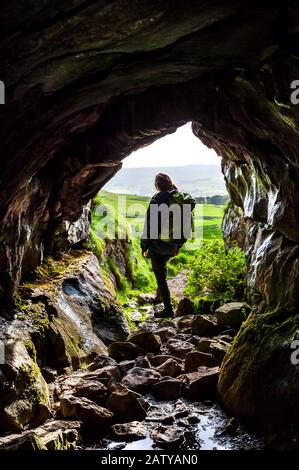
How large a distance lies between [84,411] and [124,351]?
269 centimetres

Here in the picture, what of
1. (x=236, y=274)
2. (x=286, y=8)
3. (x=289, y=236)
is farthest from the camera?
(x=236, y=274)

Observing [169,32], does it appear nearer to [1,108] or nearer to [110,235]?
[1,108]

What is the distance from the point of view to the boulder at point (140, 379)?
20.2 feet

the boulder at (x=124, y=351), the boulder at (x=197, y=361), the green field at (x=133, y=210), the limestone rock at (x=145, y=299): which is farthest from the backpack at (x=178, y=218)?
the green field at (x=133, y=210)

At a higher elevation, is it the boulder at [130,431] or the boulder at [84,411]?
the boulder at [84,411]

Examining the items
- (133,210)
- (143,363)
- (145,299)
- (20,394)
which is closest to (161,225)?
(143,363)

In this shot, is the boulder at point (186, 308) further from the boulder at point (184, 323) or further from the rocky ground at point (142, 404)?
the rocky ground at point (142, 404)

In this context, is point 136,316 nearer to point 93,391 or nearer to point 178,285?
point 93,391

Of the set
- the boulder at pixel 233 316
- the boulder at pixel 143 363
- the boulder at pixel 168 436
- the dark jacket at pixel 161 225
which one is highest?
the dark jacket at pixel 161 225

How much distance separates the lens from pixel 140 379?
628 cm

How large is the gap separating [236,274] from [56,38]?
8998 millimetres

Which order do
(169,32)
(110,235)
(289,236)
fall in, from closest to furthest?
(169,32) < (289,236) < (110,235)

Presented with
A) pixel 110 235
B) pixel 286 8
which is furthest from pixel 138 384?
pixel 110 235

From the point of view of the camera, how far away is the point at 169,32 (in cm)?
391
